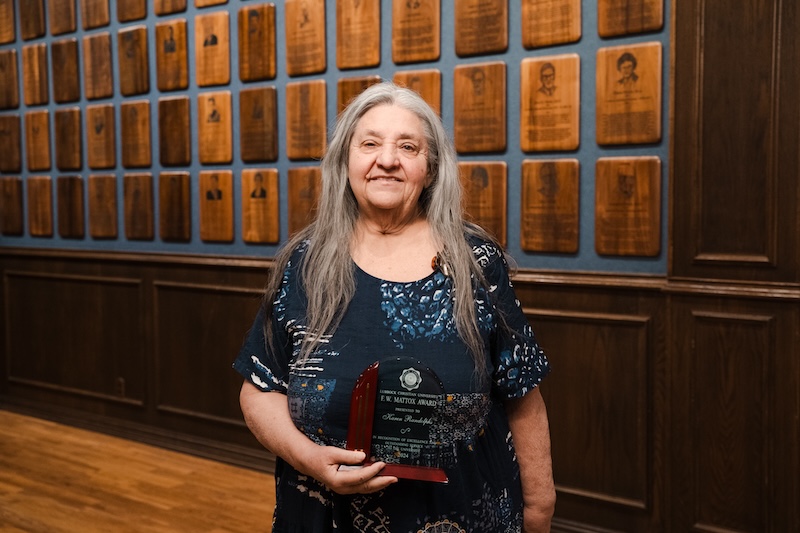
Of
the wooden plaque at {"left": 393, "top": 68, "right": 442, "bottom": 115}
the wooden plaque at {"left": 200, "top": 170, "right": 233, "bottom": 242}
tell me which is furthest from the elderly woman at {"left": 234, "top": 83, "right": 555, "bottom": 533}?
the wooden plaque at {"left": 200, "top": 170, "right": 233, "bottom": 242}

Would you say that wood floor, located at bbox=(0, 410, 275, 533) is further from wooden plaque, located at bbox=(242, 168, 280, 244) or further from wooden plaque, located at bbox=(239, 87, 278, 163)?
wooden plaque, located at bbox=(239, 87, 278, 163)

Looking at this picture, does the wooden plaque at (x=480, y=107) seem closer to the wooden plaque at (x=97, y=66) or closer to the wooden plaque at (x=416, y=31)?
the wooden plaque at (x=416, y=31)

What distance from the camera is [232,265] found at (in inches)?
195

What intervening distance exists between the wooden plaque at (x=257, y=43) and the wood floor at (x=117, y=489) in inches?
84.1

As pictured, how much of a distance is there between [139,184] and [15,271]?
55.7 inches

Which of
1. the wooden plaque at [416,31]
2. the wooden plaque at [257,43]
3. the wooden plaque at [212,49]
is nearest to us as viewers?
the wooden plaque at [416,31]

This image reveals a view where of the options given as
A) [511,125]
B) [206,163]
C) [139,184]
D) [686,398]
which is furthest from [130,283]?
[686,398]

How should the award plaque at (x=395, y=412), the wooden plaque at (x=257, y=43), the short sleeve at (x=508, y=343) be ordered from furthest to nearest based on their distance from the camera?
1. the wooden plaque at (x=257, y=43)
2. the short sleeve at (x=508, y=343)
3. the award plaque at (x=395, y=412)

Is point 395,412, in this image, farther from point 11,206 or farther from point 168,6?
point 11,206

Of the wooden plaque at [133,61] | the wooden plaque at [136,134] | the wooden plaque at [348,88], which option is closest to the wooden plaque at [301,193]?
the wooden plaque at [348,88]

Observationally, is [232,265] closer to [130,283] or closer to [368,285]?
[130,283]

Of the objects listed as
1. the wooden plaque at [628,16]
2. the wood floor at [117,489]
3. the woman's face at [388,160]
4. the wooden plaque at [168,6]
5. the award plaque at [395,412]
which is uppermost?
the wooden plaque at [168,6]

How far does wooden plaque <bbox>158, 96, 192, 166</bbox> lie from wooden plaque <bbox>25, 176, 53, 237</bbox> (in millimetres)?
1157

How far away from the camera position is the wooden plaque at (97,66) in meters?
5.50
